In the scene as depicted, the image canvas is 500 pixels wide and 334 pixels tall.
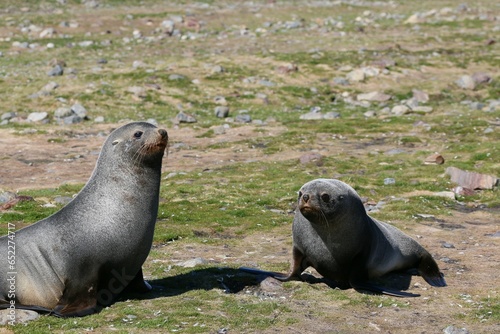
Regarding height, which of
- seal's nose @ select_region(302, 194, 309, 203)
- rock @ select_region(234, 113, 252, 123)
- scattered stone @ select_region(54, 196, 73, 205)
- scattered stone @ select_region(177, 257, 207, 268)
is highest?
seal's nose @ select_region(302, 194, 309, 203)

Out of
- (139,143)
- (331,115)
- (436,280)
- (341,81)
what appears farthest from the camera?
(341,81)

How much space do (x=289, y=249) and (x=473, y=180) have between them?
6919 millimetres

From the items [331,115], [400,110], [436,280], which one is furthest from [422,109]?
[436,280]

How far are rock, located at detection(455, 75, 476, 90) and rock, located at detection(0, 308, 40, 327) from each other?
82.7ft

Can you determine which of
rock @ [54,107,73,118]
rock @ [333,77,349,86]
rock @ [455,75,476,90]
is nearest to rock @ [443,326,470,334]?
rock @ [54,107,73,118]

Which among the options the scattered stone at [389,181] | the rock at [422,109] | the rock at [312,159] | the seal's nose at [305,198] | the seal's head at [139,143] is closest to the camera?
the seal's head at [139,143]

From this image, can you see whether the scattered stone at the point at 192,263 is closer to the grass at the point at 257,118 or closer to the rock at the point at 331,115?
the grass at the point at 257,118

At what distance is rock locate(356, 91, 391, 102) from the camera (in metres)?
31.0

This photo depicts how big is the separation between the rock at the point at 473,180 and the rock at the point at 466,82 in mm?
13119

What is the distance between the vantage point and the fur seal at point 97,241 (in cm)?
1054

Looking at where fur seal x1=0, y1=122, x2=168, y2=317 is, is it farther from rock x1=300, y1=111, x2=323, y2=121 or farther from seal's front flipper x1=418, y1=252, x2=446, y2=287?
rock x1=300, y1=111, x2=323, y2=121

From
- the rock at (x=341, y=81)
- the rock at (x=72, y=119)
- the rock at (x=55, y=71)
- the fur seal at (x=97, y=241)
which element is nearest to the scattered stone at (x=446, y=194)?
the fur seal at (x=97, y=241)

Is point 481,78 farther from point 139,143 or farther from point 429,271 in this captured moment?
point 139,143

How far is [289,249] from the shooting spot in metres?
14.6
